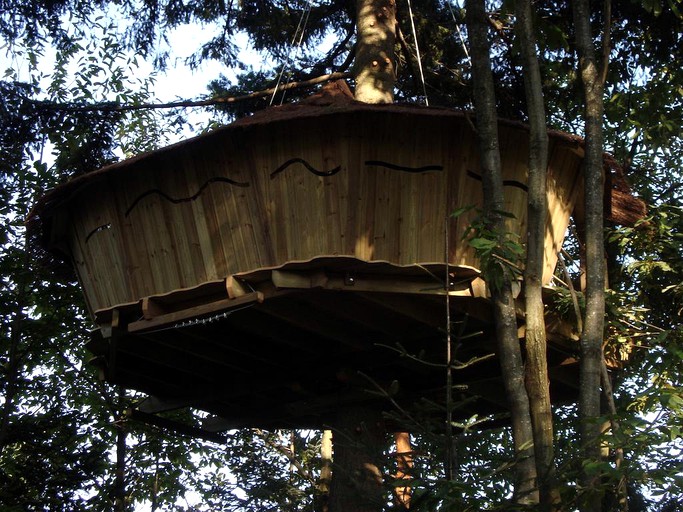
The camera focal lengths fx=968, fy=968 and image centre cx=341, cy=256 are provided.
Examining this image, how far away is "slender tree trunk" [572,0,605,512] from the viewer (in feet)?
17.0

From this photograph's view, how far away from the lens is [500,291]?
584cm

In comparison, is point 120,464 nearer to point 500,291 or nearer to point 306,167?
point 306,167

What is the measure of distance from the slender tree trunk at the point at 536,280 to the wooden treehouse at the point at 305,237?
414mm

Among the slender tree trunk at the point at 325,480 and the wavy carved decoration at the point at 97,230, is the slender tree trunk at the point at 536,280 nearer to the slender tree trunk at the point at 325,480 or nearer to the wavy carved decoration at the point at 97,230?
the slender tree trunk at the point at 325,480

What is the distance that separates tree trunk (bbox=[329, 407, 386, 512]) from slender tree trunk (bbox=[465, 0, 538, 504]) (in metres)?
1.70

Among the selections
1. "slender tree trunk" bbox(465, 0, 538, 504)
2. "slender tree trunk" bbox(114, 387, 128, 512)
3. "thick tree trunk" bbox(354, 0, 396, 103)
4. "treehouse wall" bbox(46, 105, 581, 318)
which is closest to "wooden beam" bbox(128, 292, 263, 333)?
"treehouse wall" bbox(46, 105, 581, 318)

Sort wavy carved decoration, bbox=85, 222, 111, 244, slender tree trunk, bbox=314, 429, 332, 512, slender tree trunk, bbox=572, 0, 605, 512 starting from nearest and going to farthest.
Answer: slender tree trunk, bbox=572, 0, 605, 512 < wavy carved decoration, bbox=85, 222, 111, 244 < slender tree trunk, bbox=314, 429, 332, 512

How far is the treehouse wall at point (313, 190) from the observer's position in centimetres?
629

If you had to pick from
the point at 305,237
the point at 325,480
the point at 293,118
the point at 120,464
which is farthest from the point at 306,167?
the point at 120,464

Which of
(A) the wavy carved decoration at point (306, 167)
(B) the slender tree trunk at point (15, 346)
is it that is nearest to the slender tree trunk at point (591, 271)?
(A) the wavy carved decoration at point (306, 167)

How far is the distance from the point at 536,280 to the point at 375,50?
3271 mm

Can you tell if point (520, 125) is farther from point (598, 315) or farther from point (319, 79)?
point (319, 79)

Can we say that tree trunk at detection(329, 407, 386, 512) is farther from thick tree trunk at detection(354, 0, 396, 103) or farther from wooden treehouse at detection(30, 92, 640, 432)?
thick tree trunk at detection(354, 0, 396, 103)

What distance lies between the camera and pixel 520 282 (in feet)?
21.2
